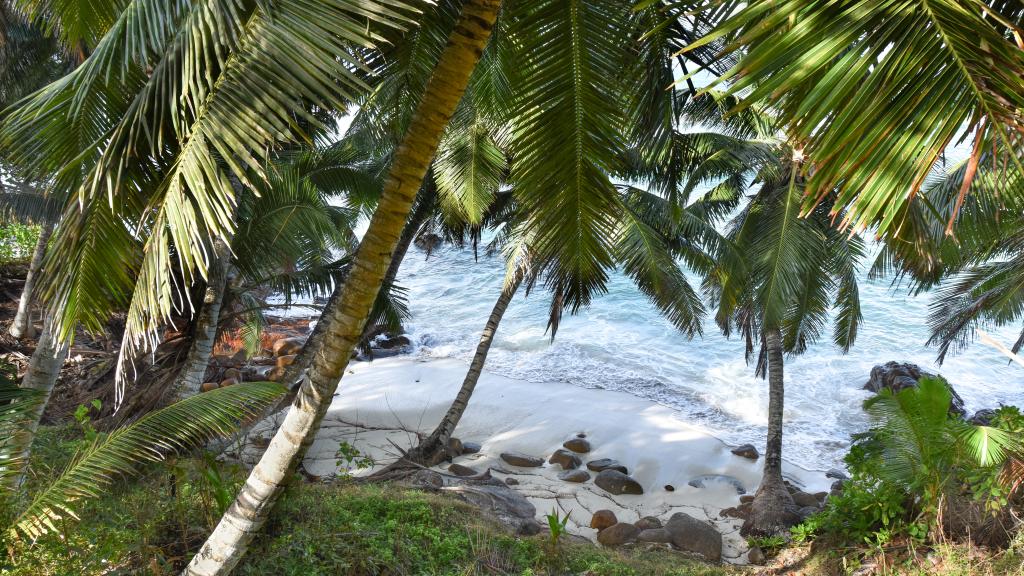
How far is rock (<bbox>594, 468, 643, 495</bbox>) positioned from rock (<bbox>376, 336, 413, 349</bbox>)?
10359 millimetres

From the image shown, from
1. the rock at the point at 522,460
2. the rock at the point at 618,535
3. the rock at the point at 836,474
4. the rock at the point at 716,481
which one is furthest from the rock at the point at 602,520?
the rock at the point at 836,474

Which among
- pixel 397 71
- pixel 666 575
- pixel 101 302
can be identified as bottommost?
pixel 666 575

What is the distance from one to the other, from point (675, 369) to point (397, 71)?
1564 cm

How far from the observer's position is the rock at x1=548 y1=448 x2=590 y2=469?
11.4 m

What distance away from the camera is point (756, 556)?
7926mm

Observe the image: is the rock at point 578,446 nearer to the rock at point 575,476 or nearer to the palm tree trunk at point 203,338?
the rock at point 575,476

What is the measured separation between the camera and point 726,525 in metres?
9.52

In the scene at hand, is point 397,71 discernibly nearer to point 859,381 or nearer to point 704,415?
point 704,415

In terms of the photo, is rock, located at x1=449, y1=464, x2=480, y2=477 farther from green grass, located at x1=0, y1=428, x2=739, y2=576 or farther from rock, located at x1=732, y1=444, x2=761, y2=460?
rock, located at x1=732, y1=444, x2=761, y2=460

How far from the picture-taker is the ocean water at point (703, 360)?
1514cm

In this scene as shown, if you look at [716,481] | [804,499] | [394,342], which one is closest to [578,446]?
[716,481]

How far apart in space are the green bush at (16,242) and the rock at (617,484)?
40.7ft

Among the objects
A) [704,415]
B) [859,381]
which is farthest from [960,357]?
[704,415]

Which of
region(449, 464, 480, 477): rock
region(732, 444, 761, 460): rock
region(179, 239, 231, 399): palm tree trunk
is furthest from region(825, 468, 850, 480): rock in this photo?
region(179, 239, 231, 399): palm tree trunk
